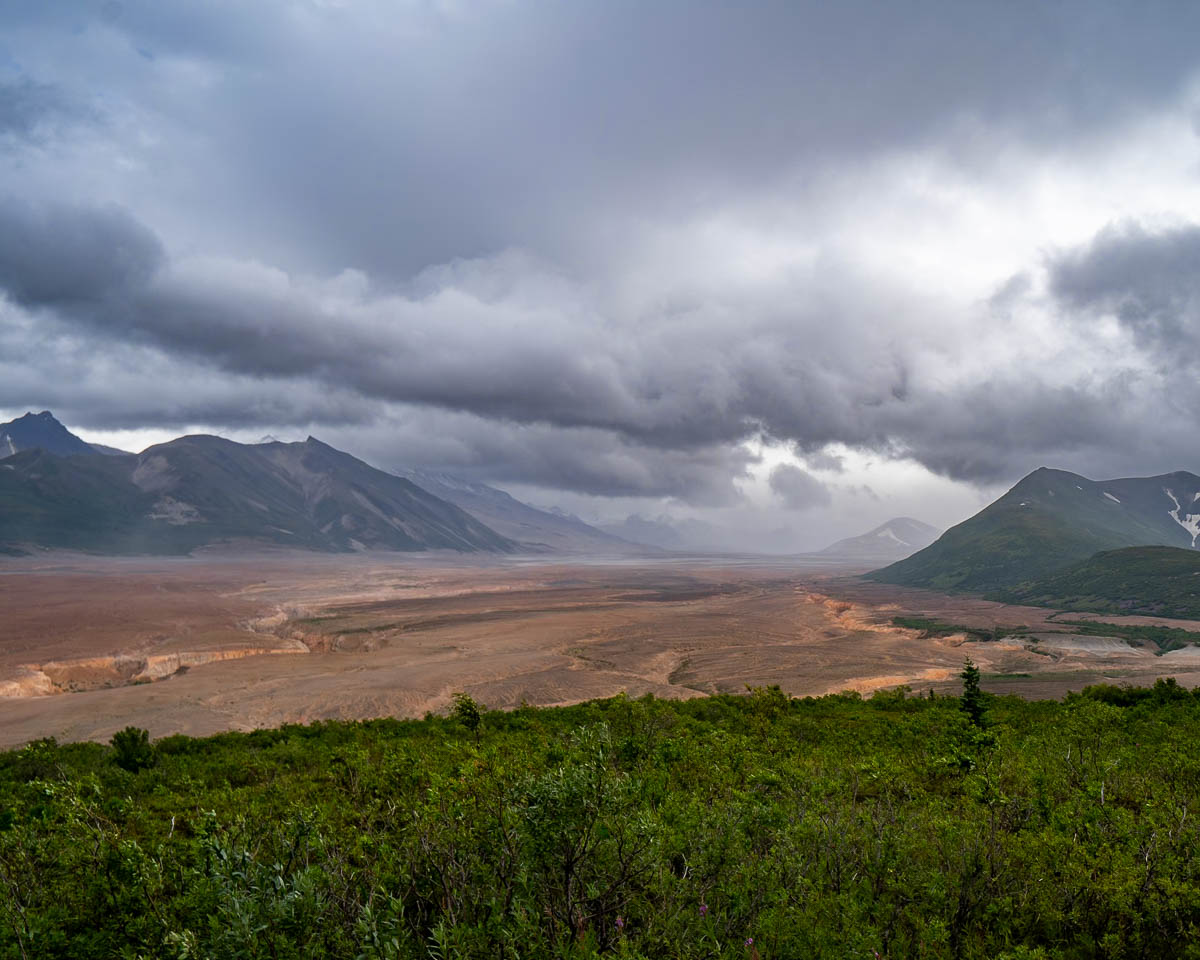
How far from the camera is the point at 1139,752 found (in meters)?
14.4

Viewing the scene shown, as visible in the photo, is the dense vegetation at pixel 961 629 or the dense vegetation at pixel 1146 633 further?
the dense vegetation at pixel 961 629

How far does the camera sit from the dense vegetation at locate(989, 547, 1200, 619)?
363 feet

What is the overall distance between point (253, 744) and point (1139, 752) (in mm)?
27012

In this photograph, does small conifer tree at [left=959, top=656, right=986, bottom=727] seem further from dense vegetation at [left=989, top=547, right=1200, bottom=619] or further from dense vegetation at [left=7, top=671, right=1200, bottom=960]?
dense vegetation at [left=989, top=547, right=1200, bottom=619]

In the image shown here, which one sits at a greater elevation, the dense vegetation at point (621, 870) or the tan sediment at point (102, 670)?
the dense vegetation at point (621, 870)

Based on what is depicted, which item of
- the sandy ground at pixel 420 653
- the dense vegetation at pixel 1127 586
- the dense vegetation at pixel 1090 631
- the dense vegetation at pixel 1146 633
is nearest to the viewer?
the sandy ground at pixel 420 653

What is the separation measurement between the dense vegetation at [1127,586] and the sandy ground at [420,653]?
63.7ft

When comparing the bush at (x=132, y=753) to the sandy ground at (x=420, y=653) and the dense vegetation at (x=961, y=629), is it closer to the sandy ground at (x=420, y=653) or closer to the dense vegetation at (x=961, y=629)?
the sandy ground at (x=420, y=653)

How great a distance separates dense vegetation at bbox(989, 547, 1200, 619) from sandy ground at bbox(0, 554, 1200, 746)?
19421 mm

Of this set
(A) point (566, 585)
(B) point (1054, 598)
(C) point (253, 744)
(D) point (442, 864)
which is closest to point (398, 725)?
(C) point (253, 744)

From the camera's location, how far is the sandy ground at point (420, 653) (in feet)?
141

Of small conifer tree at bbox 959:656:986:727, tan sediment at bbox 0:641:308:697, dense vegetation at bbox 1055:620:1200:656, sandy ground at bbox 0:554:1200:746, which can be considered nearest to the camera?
small conifer tree at bbox 959:656:986:727

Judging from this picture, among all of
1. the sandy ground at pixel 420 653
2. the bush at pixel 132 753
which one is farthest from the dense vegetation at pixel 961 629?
the bush at pixel 132 753

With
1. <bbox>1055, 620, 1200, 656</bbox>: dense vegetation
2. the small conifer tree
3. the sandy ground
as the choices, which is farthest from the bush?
<bbox>1055, 620, 1200, 656</bbox>: dense vegetation
